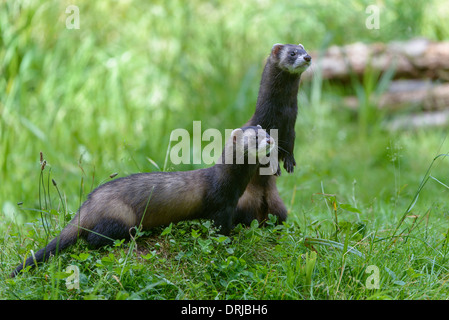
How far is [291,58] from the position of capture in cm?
401

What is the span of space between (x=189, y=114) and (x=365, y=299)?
200 inches

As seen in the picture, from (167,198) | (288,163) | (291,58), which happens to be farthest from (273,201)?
(291,58)

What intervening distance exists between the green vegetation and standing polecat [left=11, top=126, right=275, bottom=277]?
0.39 ft

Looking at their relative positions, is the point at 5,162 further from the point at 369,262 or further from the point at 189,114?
the point at 369,262

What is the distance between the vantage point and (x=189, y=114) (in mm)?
7957

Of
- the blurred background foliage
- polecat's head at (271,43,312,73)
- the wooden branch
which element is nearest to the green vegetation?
the blurred background foliage

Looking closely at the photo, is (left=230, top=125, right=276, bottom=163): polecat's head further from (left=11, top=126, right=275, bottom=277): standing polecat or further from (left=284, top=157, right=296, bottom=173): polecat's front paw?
(left=284, top=157, right=296, bottom=173): polecat's front paw

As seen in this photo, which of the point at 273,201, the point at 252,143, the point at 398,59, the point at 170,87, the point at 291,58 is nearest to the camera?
the point at 252,143

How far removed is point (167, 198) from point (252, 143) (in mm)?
701

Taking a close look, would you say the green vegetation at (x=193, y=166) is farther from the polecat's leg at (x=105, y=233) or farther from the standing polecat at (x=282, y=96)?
the standing polecat at (x=282, y=96)

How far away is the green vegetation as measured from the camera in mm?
3482

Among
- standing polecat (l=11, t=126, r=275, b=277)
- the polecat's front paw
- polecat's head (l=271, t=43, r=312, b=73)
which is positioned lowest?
standing polecat (l=11, t=126, r=275, b=277)

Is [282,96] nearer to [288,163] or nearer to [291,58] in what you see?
[291,58]
